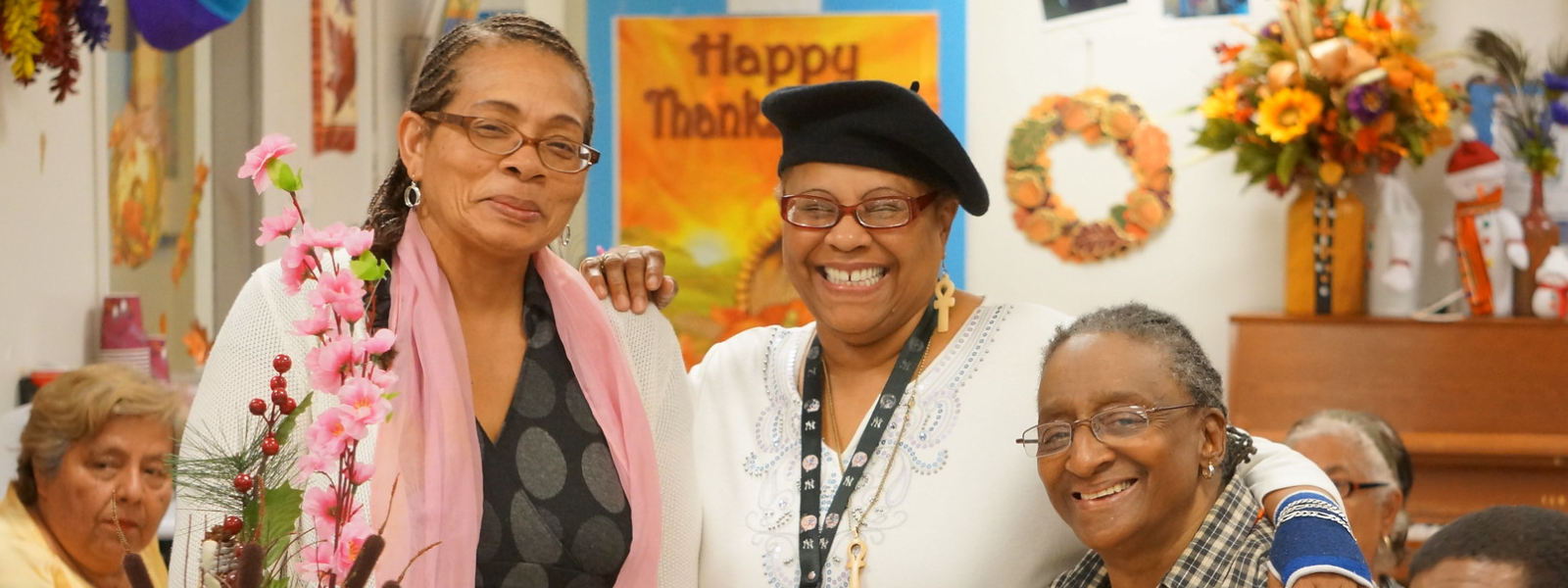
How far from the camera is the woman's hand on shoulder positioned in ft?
7.18

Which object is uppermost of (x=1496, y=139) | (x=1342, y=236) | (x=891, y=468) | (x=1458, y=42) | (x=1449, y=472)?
(x=1458, y=42)

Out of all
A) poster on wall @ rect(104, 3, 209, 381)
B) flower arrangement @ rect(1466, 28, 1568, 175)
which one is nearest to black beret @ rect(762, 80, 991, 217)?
poster on wall @ rect(104, 3, 209, 381)

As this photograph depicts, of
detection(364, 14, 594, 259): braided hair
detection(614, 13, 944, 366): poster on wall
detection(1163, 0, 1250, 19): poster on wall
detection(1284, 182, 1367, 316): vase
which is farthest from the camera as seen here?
detection(614, 13, 944, 366): poster on wall

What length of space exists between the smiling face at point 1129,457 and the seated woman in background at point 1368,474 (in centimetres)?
126

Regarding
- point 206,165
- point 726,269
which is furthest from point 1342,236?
point 206,165

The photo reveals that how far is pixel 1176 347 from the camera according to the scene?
6.06 ft

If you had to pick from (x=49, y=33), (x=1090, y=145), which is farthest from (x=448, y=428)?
(x=1090, y=145)

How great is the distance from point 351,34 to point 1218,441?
3789mm

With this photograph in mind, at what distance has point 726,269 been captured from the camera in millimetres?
4988

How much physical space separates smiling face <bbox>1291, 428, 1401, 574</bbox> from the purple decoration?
2581 millimetres

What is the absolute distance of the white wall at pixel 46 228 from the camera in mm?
3199

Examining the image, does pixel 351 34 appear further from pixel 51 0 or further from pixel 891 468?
pixel 891 468

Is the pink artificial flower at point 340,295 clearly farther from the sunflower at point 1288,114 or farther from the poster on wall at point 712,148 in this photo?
the poster on wall at point 712,148

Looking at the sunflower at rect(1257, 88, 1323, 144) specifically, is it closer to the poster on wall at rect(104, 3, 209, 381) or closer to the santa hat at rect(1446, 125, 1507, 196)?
the santa hat at rect(1446, 125, 1507, 196)
